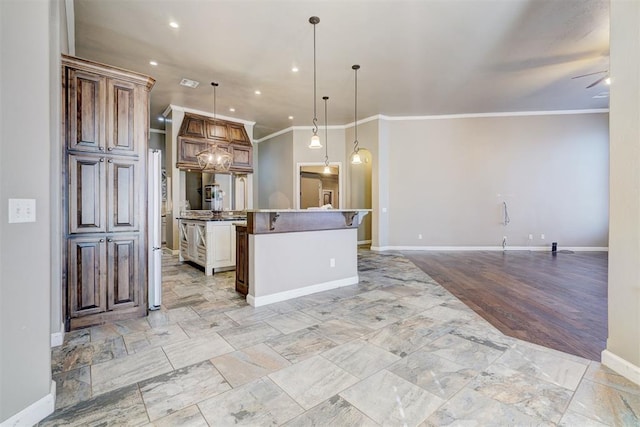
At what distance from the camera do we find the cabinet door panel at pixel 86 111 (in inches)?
104

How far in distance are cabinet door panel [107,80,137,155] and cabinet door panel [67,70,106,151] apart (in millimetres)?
64

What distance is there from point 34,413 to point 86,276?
1494 millimetres

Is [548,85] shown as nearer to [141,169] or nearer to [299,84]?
[299,84]

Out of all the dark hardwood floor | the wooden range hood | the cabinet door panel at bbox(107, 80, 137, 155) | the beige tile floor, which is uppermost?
the wooden range hood

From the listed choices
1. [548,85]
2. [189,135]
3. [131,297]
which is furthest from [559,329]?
[189,135]

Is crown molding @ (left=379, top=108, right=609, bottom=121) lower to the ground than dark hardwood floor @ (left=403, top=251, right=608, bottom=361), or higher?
higher

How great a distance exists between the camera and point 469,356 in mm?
2219

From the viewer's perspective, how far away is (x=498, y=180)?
7.28 m

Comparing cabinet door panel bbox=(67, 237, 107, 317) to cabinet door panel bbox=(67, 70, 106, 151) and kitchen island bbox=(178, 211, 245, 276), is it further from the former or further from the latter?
kitchen island bbox=(178, 211, 245, 276)

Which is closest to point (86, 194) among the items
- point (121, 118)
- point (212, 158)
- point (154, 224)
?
point (154, 224)

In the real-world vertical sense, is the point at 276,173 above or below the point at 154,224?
above

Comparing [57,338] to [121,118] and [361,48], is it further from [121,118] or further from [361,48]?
[361,48]

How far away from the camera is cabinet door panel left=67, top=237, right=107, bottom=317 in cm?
266

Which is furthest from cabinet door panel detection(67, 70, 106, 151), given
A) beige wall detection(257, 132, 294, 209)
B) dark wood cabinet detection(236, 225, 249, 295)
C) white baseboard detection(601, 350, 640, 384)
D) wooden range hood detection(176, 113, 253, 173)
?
beige wall detection(257, 132, 294, 209)
